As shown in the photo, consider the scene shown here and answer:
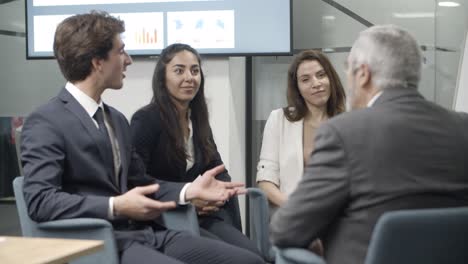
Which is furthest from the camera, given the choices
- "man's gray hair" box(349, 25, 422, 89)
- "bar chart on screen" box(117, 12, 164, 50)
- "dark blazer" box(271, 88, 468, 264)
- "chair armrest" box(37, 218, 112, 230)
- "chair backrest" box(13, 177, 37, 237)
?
"bar chart on screen" box(117, 12, 164, 50)

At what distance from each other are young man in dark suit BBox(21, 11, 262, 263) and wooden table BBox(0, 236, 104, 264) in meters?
0.49

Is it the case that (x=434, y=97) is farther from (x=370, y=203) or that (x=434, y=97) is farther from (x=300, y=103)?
(x=370, y=203)

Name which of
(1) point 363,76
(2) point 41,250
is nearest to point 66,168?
(2) point 41,250

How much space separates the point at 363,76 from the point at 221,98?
98.8 inches

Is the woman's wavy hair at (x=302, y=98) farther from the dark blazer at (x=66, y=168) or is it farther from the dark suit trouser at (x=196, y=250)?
the dark blazer at (x=66, y=168)

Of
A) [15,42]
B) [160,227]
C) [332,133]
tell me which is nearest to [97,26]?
[160,227]

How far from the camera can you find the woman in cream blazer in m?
3.48

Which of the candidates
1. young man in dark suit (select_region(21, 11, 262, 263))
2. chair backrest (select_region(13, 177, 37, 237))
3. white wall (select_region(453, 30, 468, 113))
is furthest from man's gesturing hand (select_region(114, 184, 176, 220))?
white wall (select_region(453, 30, 468, 113))

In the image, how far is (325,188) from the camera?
170 cm

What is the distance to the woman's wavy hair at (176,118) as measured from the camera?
3.12m

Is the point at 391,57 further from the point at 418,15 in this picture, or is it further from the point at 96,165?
the point at 418,15

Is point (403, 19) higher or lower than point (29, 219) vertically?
higher

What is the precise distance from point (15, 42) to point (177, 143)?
2685mm

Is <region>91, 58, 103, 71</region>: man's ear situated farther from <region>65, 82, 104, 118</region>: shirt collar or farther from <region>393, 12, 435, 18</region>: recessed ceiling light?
<region>393, 12, 435, 18</region>: recessed ceiling light
